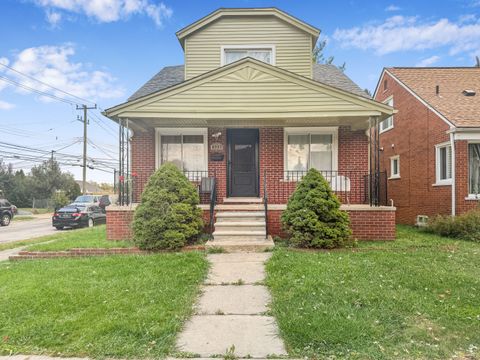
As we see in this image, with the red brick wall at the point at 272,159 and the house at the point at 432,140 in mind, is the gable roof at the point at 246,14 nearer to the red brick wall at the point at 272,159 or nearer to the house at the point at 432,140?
the red brick wall at the point at 272,159

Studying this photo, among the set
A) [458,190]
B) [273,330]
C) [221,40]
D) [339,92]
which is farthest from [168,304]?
[458,190]

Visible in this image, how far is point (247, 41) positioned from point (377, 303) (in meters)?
9.29

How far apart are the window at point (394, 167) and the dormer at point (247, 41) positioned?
6636mm

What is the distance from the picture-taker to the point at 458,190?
10336 mm

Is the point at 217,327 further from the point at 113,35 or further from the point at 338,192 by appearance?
the point at 113,35

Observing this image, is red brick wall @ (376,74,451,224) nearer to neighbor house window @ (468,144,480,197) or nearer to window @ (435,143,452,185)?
window @ (435,143,452,185)

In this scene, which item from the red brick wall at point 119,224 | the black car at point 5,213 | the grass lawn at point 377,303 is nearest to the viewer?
the grass lawn at point 377,303

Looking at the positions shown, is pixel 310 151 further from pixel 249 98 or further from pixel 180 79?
pixel 180 79

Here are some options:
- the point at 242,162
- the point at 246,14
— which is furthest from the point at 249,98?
the point at 246,14

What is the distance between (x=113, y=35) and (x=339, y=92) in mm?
10797

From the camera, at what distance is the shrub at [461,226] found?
28.3 feet

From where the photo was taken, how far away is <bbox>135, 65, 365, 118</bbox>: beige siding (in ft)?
27.8

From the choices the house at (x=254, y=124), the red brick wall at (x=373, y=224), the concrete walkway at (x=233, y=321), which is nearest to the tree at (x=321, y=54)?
the house at (x=254, y=124)

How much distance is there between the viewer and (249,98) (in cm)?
866
